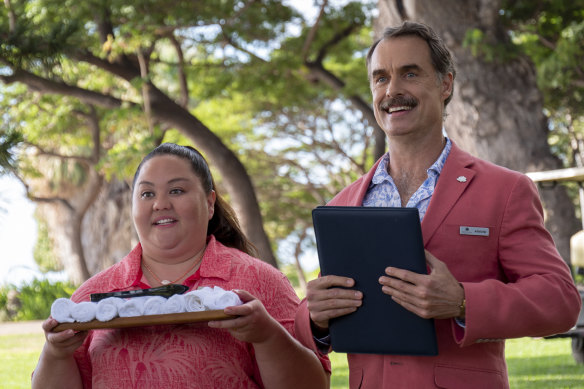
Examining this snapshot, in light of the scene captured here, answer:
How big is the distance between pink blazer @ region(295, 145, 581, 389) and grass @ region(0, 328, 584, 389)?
18.1ft

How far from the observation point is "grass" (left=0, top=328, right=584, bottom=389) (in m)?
7.99

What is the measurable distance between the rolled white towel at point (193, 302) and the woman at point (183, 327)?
129 millimetres

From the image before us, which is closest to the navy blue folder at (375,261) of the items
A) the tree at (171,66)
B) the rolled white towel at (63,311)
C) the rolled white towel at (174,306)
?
the rolled white towel at (174,306)

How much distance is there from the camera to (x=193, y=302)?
8.21 feet

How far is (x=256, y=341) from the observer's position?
2.64 metres

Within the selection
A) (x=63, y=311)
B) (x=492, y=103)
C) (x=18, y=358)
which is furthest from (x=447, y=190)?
(x=18, y=358)

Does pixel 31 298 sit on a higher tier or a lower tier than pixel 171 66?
lower

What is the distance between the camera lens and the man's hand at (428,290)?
7.62 feet

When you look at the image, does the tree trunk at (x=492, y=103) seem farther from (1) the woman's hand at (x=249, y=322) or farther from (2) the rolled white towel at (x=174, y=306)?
(2) the rolled white towel at (x=174, y=306)

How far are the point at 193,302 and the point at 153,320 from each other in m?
0.14

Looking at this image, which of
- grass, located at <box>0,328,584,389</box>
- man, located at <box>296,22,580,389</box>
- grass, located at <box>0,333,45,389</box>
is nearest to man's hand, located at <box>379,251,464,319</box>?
man, located at <box>296,22,580,389</box>

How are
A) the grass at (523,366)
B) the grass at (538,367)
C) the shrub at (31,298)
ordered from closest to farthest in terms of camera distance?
the grass at (538,367) < the grass at (523,366) < the shrub at (31,298)

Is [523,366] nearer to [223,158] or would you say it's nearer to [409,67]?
[409,67]

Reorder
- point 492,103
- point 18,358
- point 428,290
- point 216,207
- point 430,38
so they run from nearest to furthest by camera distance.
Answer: point 428,290, point 430,38, point 216,207, point 492,103, point 18,358
